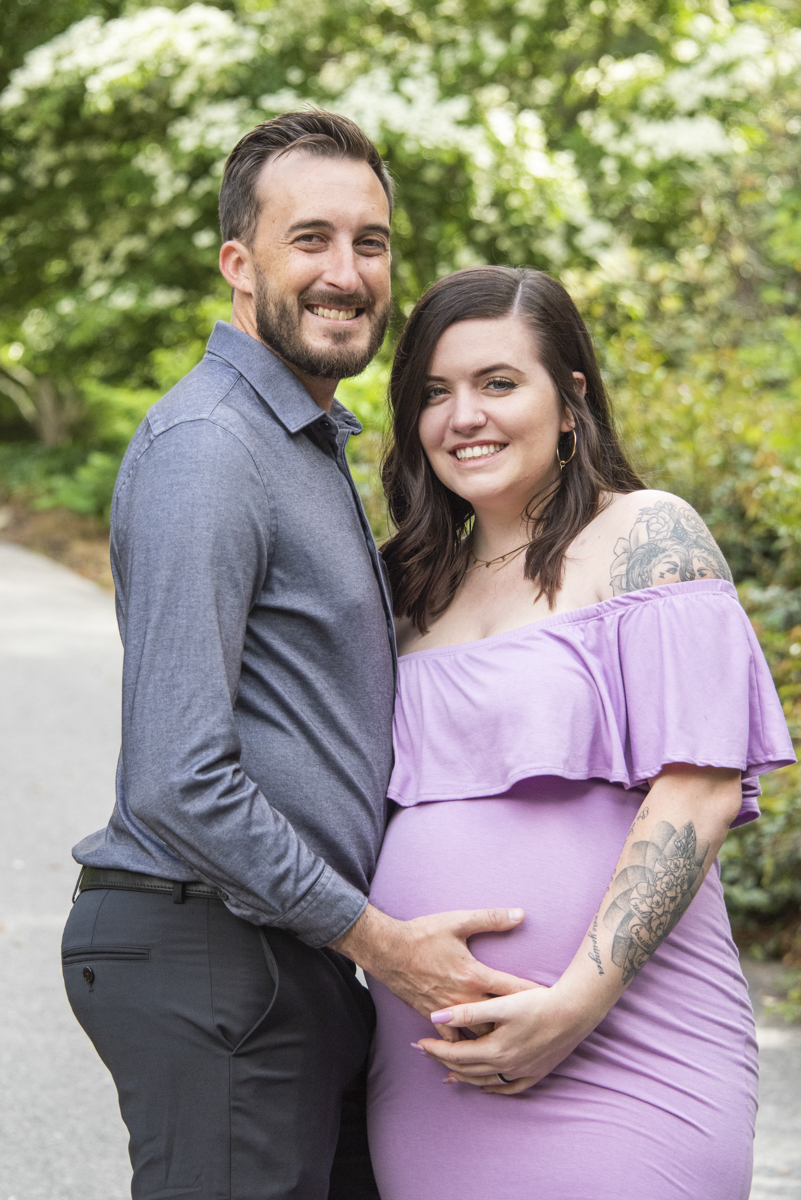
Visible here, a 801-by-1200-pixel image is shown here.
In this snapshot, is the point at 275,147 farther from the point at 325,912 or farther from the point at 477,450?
the point at 325,912

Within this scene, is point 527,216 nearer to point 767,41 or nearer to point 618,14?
point 767,41

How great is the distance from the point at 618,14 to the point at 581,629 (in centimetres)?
1218

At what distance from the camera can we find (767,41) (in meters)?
10.5

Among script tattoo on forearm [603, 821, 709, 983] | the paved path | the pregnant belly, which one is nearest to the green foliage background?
the paved path

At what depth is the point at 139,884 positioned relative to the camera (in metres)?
1.92

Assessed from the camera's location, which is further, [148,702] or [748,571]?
[748,571]

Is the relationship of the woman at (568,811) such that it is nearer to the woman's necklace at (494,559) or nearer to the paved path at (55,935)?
the woman's necklace at (494,559)

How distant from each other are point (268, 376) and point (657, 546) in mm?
754

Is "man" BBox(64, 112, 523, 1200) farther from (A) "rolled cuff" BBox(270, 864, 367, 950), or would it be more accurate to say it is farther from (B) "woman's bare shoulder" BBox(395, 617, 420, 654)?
Result: (B) "woman's bare shoulder" BBox(395, 617, 420, 654)

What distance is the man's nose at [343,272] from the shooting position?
209 cm

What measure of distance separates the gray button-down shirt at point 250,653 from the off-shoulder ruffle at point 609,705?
0.42 ft

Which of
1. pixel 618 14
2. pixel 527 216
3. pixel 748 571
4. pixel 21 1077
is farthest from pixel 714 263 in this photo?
pixel 21 1077

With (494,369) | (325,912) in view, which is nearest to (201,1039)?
(325,912)

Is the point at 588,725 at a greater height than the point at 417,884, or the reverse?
the point at 588,725
